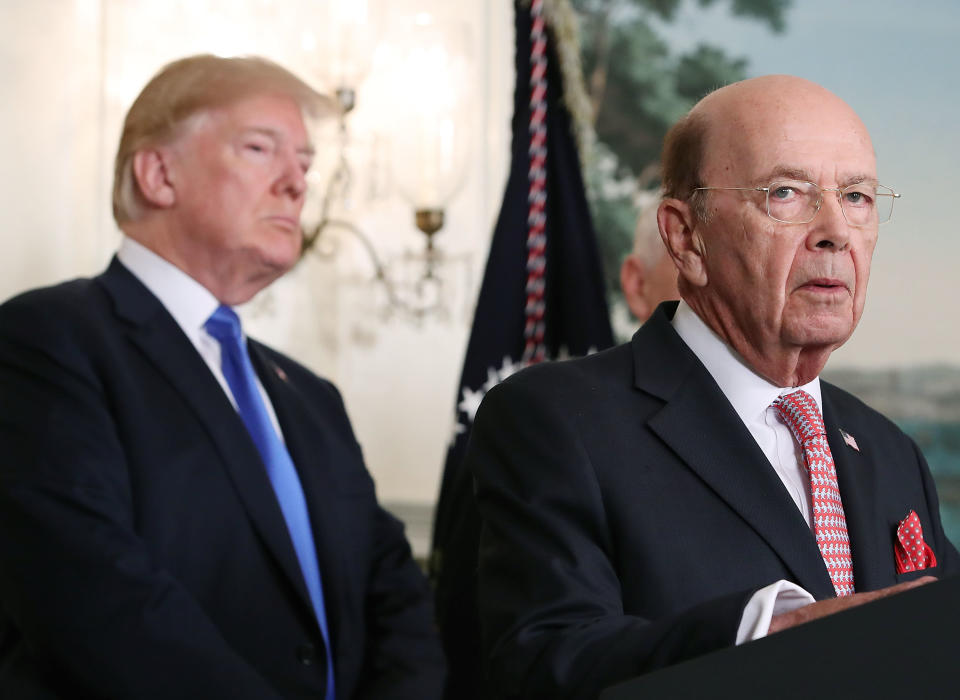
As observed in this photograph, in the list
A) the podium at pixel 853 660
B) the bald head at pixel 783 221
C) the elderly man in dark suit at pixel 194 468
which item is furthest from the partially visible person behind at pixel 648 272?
the podium at pixel 853 660

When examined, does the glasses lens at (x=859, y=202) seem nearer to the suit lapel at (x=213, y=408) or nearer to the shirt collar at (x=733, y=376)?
the shirt collar at (x=733, y=376)

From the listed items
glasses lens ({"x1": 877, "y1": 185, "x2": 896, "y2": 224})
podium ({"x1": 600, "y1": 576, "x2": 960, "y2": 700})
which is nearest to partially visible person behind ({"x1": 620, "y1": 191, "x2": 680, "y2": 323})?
glasses lens ({"x1": 877, "y1": 185, "x2": 896, "y2": 224})

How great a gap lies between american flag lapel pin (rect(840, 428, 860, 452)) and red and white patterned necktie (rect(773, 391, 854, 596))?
0.12 feet

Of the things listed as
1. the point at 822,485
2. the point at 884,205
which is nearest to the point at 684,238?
the point at 884,205

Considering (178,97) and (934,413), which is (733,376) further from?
(934,413)

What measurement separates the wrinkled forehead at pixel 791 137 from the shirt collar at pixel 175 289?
4.26 feet

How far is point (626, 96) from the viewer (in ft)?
14.8

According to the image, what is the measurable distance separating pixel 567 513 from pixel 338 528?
1.07 meters

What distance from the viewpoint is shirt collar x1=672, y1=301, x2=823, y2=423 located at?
70.3 inches

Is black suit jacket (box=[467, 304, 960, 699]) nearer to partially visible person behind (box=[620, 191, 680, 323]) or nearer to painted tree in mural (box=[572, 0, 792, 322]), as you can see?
partially visible person behind (box=[620, 191, 680, 323])

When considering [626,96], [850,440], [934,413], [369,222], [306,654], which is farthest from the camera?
[369,222]

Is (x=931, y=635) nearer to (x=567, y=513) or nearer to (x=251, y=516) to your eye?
(x=567, y=513)

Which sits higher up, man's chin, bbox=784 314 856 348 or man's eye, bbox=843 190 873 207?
man's eye, bbox=843 190 873 207

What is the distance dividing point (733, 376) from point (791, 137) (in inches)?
14.8
